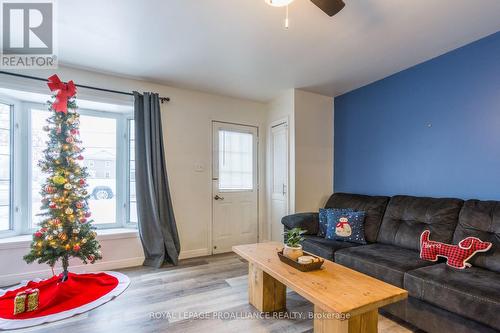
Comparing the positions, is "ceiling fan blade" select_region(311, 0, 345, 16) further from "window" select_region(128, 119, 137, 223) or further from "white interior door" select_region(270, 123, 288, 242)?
"window" select_region(128, 119, 137, 223)

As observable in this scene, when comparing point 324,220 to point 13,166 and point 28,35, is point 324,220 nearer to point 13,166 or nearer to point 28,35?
point 28,35

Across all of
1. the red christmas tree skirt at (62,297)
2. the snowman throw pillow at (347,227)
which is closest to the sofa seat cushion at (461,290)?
the snowman throw pillow at (347,227)

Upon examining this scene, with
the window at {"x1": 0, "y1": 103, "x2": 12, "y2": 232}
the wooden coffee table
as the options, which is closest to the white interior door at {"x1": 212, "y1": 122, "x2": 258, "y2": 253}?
the wooden coffee table

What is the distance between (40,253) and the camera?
93.7 inches

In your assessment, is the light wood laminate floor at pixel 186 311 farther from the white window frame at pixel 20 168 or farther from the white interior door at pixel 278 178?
the white window frame at pixel 20 168

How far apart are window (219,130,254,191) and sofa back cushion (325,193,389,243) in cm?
143

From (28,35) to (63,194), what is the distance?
1.48 m

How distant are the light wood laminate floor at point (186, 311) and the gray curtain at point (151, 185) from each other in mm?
349

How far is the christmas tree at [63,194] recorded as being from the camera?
2.41 metres

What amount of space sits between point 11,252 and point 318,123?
13.2 feet

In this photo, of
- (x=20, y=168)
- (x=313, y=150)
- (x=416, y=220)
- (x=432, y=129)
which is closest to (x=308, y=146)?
(x=313, y=150)

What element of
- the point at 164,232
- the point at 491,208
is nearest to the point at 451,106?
the point at 491,208

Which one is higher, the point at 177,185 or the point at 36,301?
the point at 177,185

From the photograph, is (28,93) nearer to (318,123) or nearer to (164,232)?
(164,232)
